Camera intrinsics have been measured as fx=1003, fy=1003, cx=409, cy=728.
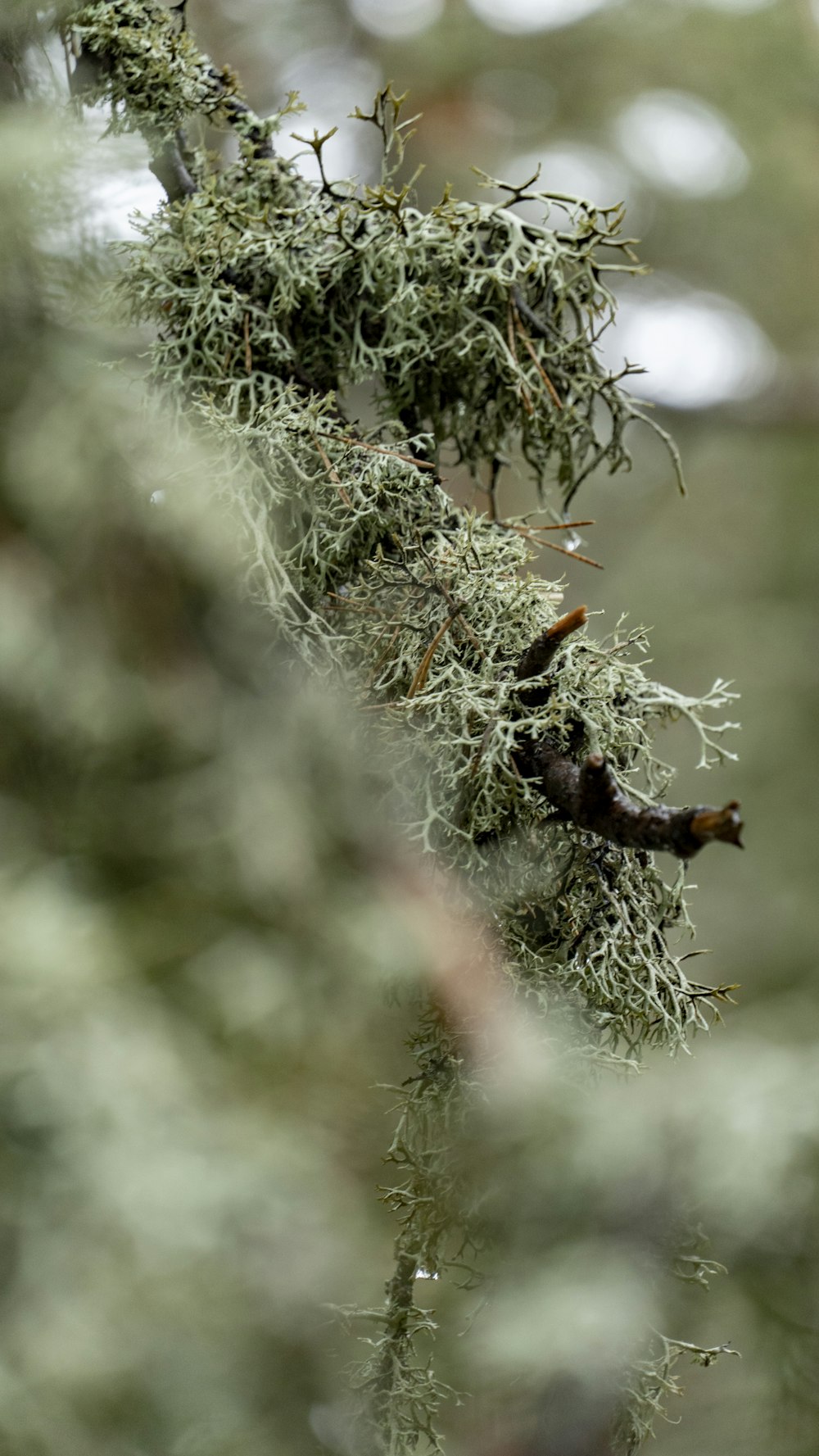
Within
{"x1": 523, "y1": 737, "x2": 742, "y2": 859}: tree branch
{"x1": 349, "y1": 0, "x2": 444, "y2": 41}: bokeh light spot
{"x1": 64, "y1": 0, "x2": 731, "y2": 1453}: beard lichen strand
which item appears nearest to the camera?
{"x1": 523, "y1": 737, "x2": 742, "y2": 859}: tree branch

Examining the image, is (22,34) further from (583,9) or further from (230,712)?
(583,9)

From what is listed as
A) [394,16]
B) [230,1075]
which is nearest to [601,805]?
[230,1075]

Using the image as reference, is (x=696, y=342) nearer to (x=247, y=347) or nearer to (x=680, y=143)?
(x=680, y=143)

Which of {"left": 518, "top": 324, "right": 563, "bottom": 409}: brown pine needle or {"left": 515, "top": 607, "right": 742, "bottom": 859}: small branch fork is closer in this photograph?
{"left": 515, "top": 607, "right": 742, "bottom": 859}: small branch fork

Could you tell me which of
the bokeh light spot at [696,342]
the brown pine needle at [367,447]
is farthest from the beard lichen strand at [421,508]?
the bokeh light spot at [696,342]

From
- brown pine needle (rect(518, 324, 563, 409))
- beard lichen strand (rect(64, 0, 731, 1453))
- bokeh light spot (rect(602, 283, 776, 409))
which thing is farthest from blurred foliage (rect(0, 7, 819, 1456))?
bokeh light spot (rect(602, 283, 776, 409))

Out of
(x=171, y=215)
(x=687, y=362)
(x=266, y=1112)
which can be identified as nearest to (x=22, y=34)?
(x=171, y=215)

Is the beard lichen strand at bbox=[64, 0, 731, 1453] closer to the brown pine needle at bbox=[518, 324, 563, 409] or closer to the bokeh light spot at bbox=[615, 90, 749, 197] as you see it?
the brown pine needle at bbox=[518, 324, 563, 409]
